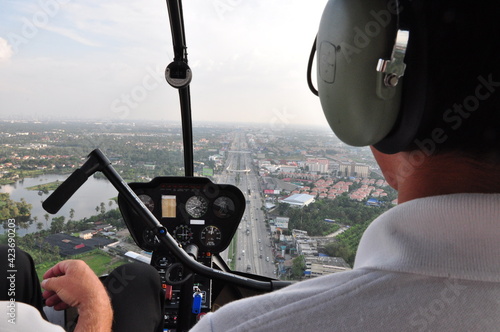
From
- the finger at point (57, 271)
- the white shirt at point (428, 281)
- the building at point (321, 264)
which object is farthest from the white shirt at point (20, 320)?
the building at point (321, 264)

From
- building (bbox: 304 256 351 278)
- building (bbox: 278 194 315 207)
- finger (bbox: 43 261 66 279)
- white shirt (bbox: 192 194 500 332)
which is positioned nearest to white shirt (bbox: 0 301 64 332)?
finger (bbox: 43 261 66 279)

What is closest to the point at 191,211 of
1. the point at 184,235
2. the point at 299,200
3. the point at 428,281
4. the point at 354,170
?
the point at 184,235

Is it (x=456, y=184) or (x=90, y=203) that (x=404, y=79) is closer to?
(x=456, y=184)

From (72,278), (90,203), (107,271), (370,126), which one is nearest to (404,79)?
(370,126)

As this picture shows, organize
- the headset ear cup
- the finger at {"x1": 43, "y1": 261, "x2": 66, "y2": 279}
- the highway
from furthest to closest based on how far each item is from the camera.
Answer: the highway
the finger at {"x1": 43, "y1": 261, "x2": 66, "y2": 279}
the headset ear cup

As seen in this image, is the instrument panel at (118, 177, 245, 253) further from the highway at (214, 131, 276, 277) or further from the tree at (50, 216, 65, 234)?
the tree at (50, 216, 65, 234)
